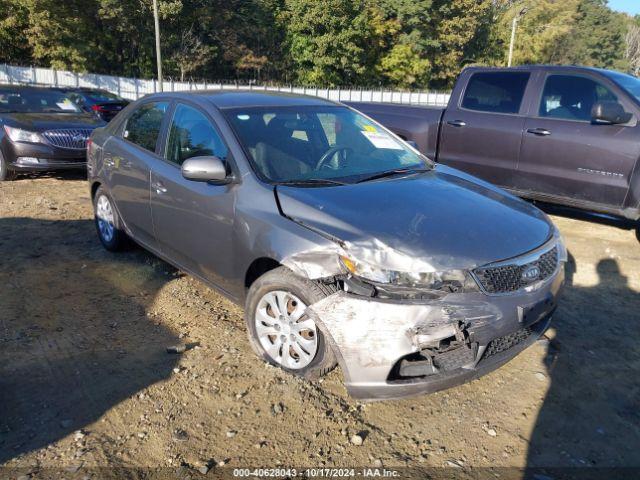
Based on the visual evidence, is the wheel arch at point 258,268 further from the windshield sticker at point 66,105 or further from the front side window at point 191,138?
the windshield sticker at point 66,105

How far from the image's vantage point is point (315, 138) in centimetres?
394

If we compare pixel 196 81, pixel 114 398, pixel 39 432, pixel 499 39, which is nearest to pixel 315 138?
pixel 114 398

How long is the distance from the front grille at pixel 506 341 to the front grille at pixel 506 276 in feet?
0.82

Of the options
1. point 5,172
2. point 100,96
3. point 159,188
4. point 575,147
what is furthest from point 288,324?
point 100,96

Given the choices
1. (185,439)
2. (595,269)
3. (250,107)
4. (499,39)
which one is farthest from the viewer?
(499,39)

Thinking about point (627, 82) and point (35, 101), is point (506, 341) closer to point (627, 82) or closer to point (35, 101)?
point (627, 82)

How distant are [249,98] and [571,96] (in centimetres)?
390

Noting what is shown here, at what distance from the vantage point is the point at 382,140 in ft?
Result: 14.0

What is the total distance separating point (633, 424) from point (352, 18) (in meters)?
43.1

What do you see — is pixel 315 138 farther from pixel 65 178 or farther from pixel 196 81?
pixel 196 81

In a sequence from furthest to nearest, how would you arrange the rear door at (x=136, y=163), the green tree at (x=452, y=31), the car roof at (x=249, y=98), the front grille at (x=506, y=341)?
the green tree at (x=452, y=31) → the rear door at (x=136, y=163) → the car roof at (x=249, y=98) → the front grille at (x=506, y=341)

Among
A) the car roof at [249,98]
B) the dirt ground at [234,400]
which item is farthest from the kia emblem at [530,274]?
the car roof at [249,98]

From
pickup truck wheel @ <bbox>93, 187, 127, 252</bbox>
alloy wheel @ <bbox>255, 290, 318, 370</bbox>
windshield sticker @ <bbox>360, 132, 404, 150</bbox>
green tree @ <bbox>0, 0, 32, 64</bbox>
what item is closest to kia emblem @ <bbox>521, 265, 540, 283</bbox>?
alloy wheel @ <bbox>255, 290, 318, 370</bbox>

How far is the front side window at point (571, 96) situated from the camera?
580cm
